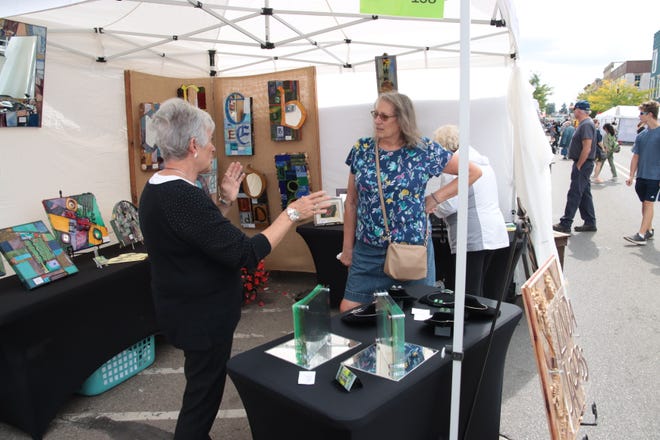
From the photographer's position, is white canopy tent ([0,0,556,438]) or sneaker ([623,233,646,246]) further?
sneaker ([623,233,646,246])

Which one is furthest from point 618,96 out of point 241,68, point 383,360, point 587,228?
point 383,360

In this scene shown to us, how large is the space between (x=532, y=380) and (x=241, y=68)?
410cm

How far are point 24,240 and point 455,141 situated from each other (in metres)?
2.57

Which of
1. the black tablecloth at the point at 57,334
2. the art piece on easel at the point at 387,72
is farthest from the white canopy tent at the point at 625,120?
the black tablecloth at the point at 57,334

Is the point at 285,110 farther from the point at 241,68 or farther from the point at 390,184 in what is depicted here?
the point at 390,184

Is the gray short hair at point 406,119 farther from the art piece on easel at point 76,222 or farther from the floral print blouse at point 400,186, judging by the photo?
the art piece on easel at point 76,222

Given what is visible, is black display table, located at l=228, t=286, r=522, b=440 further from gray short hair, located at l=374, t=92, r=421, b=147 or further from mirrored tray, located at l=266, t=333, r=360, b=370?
gray short hair, located at l=374, t=92, r=421, b=147

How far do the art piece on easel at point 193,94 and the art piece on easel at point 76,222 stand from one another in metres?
1.54

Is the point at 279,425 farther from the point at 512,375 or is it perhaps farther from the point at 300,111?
the point at 300,111

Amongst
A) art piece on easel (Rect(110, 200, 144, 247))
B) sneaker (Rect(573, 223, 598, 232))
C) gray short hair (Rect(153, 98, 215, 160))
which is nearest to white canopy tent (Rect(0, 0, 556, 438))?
art piece on easel (Rect(110, 200, 144, 247))

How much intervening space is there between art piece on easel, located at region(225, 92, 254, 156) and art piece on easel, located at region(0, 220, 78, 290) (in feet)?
7.15

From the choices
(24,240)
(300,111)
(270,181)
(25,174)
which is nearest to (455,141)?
(300,111)

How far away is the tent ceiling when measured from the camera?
11.4 feet

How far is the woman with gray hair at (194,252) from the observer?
61.4 inches
